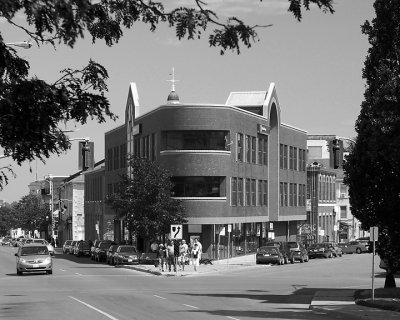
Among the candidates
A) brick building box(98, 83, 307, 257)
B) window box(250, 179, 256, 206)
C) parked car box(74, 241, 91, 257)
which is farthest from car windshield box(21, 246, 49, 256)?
parked car box(74, 241, 91, 257)

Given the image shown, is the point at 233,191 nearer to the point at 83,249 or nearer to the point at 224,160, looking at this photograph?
the point at 224,160

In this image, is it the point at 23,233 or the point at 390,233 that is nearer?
the point at 390,233

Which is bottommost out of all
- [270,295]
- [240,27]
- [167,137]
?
[270,295]

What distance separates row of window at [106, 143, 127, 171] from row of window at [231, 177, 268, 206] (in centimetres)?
1311

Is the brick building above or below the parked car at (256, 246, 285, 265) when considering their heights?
above

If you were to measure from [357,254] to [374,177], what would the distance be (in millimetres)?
60402

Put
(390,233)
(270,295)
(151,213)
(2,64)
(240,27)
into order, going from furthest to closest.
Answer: (151,213) < (270,295) < (390,233) < (2,64) < (240,27)

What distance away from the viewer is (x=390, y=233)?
32281 millimetres

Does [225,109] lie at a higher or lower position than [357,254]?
higher

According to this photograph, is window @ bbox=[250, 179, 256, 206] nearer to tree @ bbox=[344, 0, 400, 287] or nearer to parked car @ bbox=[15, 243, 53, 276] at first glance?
parked car @ bbox=[15, 243, 53, 276]

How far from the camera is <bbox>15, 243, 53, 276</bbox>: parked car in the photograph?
5006 cm

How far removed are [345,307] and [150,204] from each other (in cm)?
3516

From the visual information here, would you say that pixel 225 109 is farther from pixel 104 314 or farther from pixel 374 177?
pixel 104 314

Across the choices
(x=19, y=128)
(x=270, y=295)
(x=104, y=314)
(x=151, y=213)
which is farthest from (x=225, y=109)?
(x=19, y=128)
